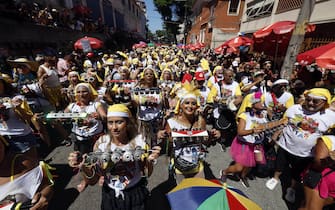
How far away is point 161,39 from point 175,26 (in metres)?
59.4

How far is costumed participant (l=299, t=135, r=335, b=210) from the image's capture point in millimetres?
2289

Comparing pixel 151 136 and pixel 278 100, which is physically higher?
pixel 278 100

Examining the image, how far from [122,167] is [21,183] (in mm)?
1095

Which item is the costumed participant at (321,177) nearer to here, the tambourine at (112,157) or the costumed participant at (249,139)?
the costumed participant at (249,139)

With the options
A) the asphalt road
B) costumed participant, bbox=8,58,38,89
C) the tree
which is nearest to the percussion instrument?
the asphalt road

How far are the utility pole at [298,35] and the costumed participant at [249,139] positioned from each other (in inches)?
109

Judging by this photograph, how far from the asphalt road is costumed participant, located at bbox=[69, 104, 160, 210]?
4.07ft

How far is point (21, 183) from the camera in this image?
1890mm

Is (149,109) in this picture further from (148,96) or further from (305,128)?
(305,128)

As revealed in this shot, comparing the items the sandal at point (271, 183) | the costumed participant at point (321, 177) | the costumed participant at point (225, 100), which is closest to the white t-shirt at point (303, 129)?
the costumed participant at point (321, 177)

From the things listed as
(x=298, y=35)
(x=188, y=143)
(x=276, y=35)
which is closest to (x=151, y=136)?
(x=188, y=143)

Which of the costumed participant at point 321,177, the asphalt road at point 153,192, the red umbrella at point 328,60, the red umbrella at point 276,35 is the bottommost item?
the asphalt road at point 153,192

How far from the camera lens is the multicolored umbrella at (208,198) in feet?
5.00

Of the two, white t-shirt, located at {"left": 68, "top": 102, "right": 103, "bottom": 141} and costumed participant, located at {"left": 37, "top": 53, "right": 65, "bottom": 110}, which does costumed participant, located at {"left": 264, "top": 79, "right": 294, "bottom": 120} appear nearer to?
white t-shirt, located at {"left": 68, "top": 102, "right": 103, "bottom": 141}
